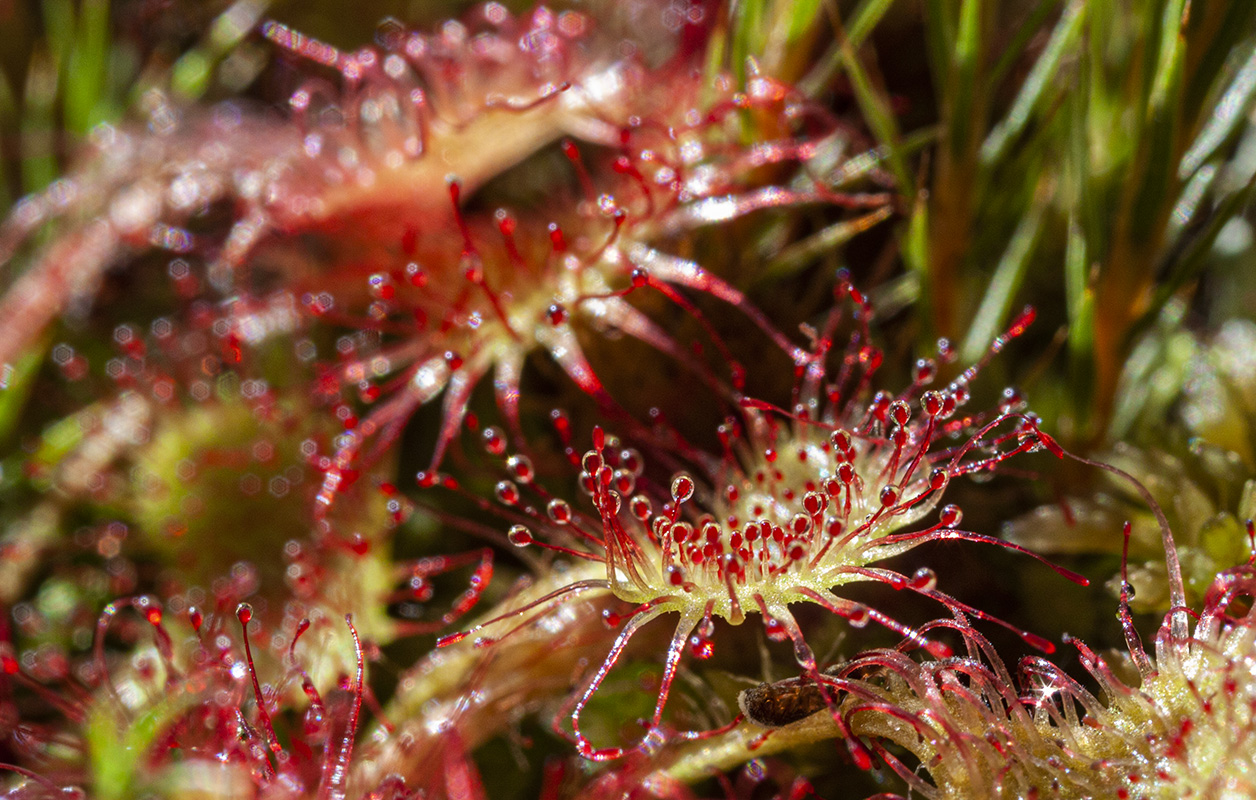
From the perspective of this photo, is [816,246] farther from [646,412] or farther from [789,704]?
[789,704]

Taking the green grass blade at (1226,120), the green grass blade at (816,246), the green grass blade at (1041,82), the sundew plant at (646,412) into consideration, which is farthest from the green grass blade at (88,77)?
the green grass blade at (1226,120)

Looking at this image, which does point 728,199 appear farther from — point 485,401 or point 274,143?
point 274,143

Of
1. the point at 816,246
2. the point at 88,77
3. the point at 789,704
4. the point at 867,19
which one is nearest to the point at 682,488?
the point at 789,704

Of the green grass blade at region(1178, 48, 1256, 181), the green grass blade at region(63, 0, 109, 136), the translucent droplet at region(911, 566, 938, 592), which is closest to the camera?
the translucent droplet at region(911, 566, 938, 592)

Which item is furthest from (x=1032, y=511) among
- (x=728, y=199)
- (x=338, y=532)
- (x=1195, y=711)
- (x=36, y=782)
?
(x=36, y=782)

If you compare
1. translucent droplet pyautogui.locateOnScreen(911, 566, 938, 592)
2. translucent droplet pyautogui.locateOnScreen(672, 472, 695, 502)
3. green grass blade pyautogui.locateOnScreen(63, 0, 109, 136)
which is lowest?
green grass blade pyautogui.locateOnScreen(63, 0, 109, 136)

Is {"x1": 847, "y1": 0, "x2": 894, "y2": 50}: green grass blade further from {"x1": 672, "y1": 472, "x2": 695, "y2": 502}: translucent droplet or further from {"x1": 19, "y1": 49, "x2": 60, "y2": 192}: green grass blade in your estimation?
{"x1": 19, "y1": 49, "x2": 60, "y2": 192}: green grass blade

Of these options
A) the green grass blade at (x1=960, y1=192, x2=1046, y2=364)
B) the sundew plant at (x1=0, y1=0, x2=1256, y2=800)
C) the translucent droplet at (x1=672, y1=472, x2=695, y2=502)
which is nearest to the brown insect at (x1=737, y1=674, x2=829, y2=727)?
the sundew plant at (x1=0, y1=0, x2=1256, y2=800)
